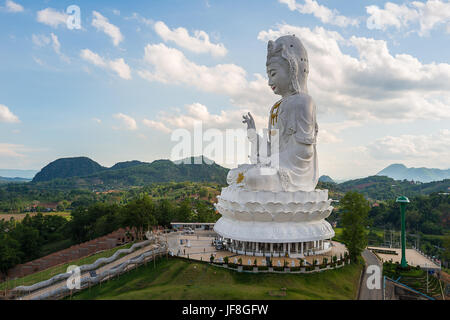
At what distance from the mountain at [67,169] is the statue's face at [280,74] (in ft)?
544

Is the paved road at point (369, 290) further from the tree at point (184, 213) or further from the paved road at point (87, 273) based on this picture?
the tree at point (184, 213)

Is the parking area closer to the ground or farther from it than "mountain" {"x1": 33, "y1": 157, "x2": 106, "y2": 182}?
closer to the ground

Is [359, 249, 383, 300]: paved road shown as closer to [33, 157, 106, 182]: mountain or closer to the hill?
the hill

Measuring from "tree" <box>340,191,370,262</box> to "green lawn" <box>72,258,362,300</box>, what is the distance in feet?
7.46

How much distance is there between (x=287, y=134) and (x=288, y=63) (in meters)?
5.06

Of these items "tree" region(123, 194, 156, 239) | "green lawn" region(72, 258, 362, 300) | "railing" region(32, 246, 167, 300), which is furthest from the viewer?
"tree" region(123, 194, 156, 239)

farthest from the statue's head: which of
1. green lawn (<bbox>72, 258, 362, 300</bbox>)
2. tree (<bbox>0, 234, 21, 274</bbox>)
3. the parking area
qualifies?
tree (<bbox>0, 234, 21, 274</bbox>)

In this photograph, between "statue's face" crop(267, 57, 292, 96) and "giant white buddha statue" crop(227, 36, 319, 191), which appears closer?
"giant white buddha statue" crop(227, 36, 319, 191)

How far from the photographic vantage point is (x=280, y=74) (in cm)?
2242

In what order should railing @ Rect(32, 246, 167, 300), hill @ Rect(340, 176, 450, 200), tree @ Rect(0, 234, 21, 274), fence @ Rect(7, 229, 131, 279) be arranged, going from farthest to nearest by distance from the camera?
hill @ Rect(340, 176, 450, 200)
tree @ Rect(0, 234, 21, 274)
fence @ Rect(7, 229, 131, 279)
railing @ Rect(32, 246, 167, 300)

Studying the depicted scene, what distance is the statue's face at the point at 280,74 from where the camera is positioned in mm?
22344

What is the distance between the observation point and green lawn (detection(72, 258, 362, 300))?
542 inches
